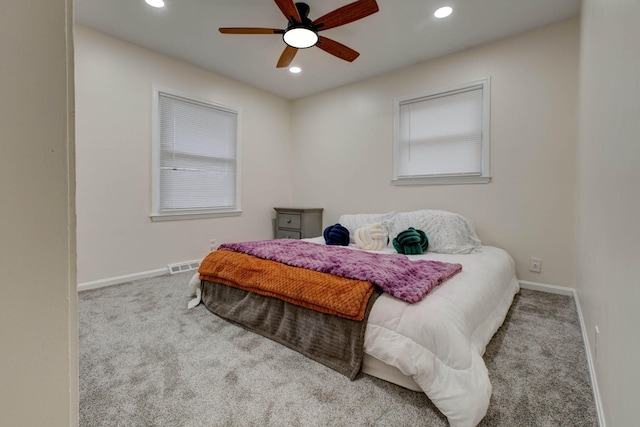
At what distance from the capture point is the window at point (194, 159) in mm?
3330

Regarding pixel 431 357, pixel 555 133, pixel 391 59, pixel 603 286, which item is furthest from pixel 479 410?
pixel 391 59

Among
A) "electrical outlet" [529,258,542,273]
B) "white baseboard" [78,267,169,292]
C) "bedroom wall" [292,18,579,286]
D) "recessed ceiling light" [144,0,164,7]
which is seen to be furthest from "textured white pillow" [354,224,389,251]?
"recessed ceiling light" [144,0,164,7]

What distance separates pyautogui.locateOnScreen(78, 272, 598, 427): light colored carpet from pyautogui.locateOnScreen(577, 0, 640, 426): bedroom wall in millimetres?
240

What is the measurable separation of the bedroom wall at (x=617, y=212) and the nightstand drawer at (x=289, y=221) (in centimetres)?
316

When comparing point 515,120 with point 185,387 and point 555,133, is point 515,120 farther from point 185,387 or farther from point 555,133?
point 185,387

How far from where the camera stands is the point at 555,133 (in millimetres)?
2670

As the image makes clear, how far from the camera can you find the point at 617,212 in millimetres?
1041

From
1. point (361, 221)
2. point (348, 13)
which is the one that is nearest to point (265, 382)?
point (361, 221)

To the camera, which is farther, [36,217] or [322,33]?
[322,33]

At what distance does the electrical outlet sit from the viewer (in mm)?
2775

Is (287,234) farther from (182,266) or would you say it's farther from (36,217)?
(36,217)

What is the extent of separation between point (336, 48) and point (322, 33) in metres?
0.42

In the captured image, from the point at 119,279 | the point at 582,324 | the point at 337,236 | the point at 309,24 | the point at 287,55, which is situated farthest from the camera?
the point at 337,236

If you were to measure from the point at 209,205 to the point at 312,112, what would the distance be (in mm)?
2128
